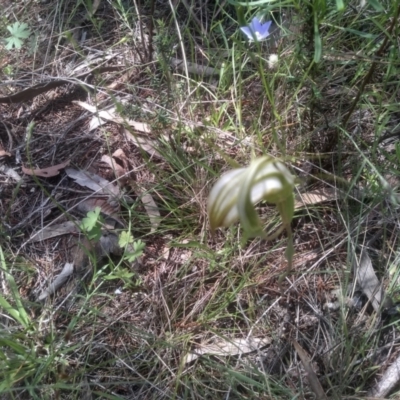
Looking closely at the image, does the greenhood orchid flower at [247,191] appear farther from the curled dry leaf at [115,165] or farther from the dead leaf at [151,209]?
the curled dry leaf at [115,165]

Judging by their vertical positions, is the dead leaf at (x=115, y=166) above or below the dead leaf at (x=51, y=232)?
above

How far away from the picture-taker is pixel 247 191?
66 cm

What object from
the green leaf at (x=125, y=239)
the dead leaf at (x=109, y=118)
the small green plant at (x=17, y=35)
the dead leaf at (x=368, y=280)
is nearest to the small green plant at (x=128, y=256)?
the green leaf at (x=125, y=239)

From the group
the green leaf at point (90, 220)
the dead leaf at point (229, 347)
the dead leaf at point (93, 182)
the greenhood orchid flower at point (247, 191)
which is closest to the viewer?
the greenhood orchid flower at point (247, 191)

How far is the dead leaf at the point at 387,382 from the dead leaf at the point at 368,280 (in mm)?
143

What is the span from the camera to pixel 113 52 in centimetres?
182

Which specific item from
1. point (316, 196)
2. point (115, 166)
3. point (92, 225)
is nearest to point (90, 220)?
point (92, 225)

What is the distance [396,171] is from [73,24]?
4.13 feet

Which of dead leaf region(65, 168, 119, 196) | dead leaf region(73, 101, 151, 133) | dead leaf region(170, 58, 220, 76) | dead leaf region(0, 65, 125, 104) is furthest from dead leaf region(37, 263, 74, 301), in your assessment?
dead leaf region(170, 58, 220, 76)

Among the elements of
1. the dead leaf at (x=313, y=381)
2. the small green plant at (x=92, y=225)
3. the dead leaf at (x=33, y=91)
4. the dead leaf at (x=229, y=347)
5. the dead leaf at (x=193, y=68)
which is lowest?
the dead leaf at (x=313, y=381)

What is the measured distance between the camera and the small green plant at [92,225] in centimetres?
139

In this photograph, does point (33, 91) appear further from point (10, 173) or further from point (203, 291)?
point (203, 291)

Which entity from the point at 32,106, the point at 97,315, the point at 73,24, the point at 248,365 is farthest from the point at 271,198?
the point at 73,24

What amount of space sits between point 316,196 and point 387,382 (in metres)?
0.50
